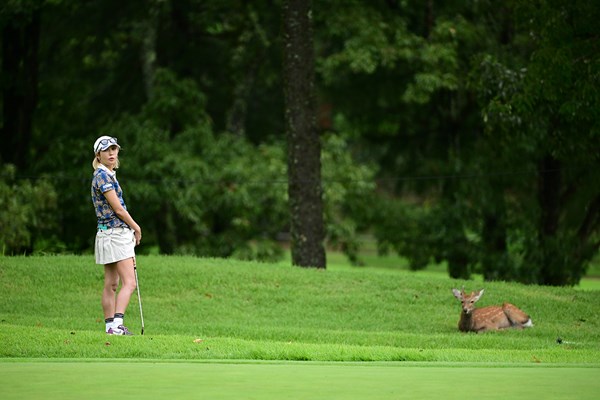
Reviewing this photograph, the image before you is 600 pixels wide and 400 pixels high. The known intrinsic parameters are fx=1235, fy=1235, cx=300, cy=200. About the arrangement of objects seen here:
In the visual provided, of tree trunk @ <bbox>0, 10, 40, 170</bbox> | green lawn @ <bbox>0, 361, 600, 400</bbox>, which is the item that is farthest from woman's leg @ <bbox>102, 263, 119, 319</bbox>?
tree trunk @ <bbox>0, 10, 40, 170</bbox>

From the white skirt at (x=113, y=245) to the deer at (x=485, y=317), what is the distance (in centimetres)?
428

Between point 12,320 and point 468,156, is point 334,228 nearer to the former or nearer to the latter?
point 468,156

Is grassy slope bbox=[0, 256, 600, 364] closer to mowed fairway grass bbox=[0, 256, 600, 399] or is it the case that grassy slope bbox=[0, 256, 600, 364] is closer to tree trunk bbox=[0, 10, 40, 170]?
mowed fairway grass bbox=[0, 256, 600, 399]

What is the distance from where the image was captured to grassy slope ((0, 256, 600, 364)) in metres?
11.7

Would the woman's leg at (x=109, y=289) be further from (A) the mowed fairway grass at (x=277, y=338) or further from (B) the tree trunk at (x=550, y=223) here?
(B) the tree trunk at (x=550, y=223)

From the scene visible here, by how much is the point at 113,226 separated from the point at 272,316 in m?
4.30

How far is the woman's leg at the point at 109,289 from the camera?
1276 cm

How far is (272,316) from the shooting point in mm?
16297

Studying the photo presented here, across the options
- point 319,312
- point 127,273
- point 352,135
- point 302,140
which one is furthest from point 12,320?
point 352,135

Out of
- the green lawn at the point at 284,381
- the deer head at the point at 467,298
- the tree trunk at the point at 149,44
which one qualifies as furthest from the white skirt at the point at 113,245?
the tree trunk at the point at 149,44

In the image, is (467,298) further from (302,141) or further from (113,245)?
(302,141)

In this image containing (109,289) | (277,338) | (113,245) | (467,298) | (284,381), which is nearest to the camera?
(284,381)

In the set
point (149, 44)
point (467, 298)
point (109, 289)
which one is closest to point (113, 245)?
point (109, 289)

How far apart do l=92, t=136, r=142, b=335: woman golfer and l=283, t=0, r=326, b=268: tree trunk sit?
9.40m
